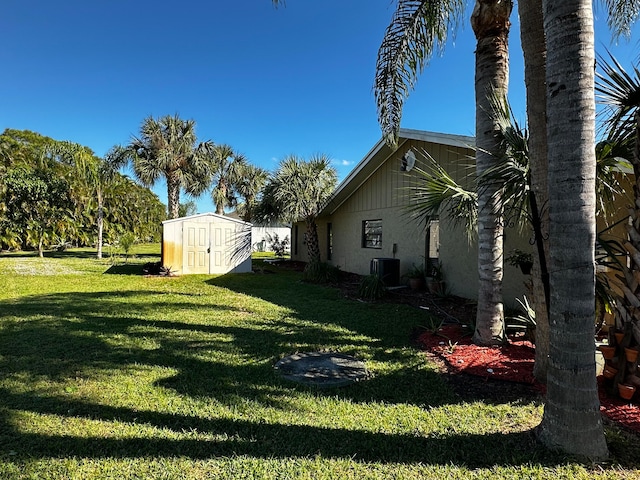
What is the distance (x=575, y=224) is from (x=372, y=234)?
33.9 ft

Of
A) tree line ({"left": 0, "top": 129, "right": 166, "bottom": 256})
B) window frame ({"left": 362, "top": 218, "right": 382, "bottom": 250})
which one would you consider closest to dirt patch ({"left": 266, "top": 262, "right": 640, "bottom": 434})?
window frame ({"left": 362, "top": 218, "right": 382, "bottom": 250})


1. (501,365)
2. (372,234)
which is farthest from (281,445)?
(372,234)

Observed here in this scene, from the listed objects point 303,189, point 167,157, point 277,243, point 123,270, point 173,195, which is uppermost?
point 167,157

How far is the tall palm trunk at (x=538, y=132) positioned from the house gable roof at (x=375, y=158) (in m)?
3.14

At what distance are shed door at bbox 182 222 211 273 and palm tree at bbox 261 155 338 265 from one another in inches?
118

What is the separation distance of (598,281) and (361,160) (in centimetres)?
883

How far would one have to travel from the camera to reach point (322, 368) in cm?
416

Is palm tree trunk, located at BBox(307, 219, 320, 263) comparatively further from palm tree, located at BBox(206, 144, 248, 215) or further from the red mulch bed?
palm tree, located at BBox(206, 144, 248, 215)

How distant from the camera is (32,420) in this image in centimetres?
285

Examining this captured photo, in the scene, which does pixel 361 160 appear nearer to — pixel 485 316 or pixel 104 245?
pixel 485 316

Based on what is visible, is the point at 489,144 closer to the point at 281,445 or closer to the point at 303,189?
the point at 281,445

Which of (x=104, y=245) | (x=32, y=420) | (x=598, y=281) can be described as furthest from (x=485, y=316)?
(x=104, y=245)

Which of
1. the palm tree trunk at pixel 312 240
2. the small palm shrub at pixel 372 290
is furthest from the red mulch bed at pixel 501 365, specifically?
the palm tree trunk at pixel 312 240

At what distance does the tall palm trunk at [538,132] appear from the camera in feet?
11.6
